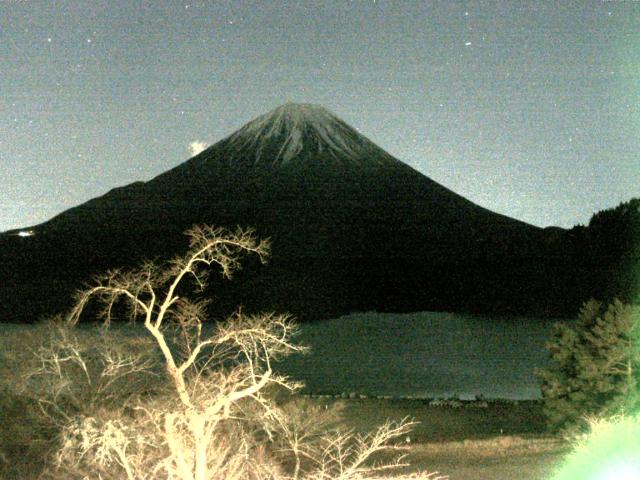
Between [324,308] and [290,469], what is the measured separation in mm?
70680

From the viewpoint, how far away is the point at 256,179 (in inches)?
4392

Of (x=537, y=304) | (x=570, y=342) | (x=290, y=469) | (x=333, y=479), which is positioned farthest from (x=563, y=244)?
(x=333, y=479)

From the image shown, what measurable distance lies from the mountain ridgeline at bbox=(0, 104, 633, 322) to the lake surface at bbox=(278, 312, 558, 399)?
19.7ft

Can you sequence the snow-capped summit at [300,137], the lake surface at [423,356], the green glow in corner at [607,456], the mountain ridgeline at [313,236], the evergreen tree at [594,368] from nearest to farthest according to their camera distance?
the green glow in corner at [607,456], the evergreen tree at [594,368], the lake surface at [423,356], the mountain ridgeline at [313,236], the snow-capped summit at [300,137]

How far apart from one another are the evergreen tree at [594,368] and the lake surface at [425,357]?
1344 centimetres

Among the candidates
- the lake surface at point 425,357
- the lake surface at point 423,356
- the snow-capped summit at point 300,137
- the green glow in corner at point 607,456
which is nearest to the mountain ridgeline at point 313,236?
the snow-capped summit at point 300,137

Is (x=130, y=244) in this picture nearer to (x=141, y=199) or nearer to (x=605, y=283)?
(x=141, y=199)

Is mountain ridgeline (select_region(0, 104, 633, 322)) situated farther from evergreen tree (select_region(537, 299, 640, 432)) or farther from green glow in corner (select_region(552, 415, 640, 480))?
green glow in corner (select_region(552, 415, 640, 480))

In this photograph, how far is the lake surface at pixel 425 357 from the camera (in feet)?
108

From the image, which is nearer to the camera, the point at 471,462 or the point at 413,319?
the point at 471,462

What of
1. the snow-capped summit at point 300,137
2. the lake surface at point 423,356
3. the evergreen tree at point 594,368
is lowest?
the lake surface at point 423,356

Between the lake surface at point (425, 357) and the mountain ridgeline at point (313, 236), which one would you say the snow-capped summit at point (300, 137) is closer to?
the mountain ridgeline at point (313, 236)

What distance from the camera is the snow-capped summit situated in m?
119

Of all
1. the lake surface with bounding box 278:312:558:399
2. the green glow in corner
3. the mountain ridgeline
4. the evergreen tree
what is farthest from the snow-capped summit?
the green glow in corner
